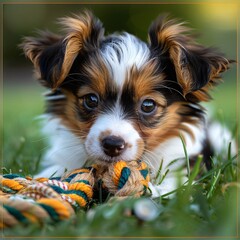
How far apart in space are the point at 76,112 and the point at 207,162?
1346 mm

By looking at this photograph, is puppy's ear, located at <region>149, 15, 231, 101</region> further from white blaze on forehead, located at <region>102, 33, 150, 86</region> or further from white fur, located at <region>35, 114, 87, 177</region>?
white fur, located at <region>35, 114, 87, 177</region>

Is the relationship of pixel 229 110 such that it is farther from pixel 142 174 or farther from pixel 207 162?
pixel 142 174

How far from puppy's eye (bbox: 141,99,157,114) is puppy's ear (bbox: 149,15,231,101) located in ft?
0.87

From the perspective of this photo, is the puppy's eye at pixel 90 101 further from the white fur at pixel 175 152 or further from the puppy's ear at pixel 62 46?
the white fur at pixel 175 152

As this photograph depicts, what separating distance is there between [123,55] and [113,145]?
813 millimetres

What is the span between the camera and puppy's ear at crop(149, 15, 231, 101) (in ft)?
12.0

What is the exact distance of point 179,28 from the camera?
4070 mm

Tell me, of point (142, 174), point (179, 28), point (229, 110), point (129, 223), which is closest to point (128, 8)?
point (229, 110)

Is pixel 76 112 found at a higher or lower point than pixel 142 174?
higher

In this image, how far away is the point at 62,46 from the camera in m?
3.74

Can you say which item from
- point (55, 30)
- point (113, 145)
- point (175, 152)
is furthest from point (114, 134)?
point (55, 30)

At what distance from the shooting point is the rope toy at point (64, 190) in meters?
2.20

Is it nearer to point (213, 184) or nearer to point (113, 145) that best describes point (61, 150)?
point (113, 145)

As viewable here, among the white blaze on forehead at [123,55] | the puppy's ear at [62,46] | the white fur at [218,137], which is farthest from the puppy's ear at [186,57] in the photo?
the white fur at [218,137]
